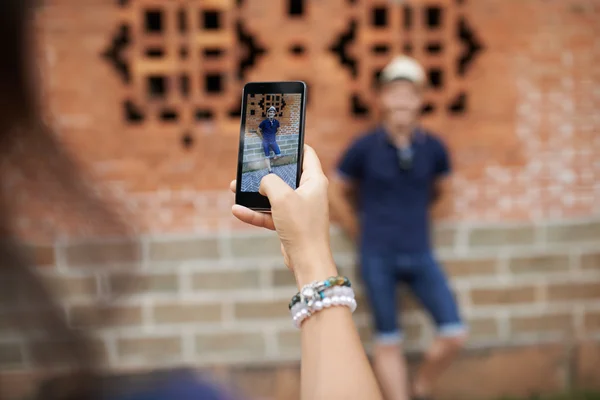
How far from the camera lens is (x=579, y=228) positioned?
337 cm

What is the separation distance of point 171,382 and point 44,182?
1.77 ft

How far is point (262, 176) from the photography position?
1374mm

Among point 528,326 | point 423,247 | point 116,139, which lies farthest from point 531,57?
point 116,139

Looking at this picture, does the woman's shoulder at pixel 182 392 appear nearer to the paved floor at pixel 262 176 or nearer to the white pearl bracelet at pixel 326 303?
the white pearl bracelet at pixel 326 303

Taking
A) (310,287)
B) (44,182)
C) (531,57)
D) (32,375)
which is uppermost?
(531,57)

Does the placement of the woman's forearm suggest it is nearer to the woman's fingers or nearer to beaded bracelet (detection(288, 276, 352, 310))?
beaded bracelet (detection(288, 276, 352, 310))

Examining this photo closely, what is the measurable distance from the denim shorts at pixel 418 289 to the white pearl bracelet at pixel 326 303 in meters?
2.12

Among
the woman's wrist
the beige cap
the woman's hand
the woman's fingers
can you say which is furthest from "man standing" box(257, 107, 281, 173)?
the beige cap

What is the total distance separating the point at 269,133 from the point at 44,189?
63 cm

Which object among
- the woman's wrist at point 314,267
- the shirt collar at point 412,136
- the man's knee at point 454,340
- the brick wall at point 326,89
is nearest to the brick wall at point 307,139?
the brick wall at point 326,89

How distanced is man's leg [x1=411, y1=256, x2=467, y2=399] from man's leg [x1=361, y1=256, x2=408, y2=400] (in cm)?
16

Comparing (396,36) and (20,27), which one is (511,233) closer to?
(396,36)

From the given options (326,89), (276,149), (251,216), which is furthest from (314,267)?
(326,89)

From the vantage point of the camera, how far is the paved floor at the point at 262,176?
1292 mm
